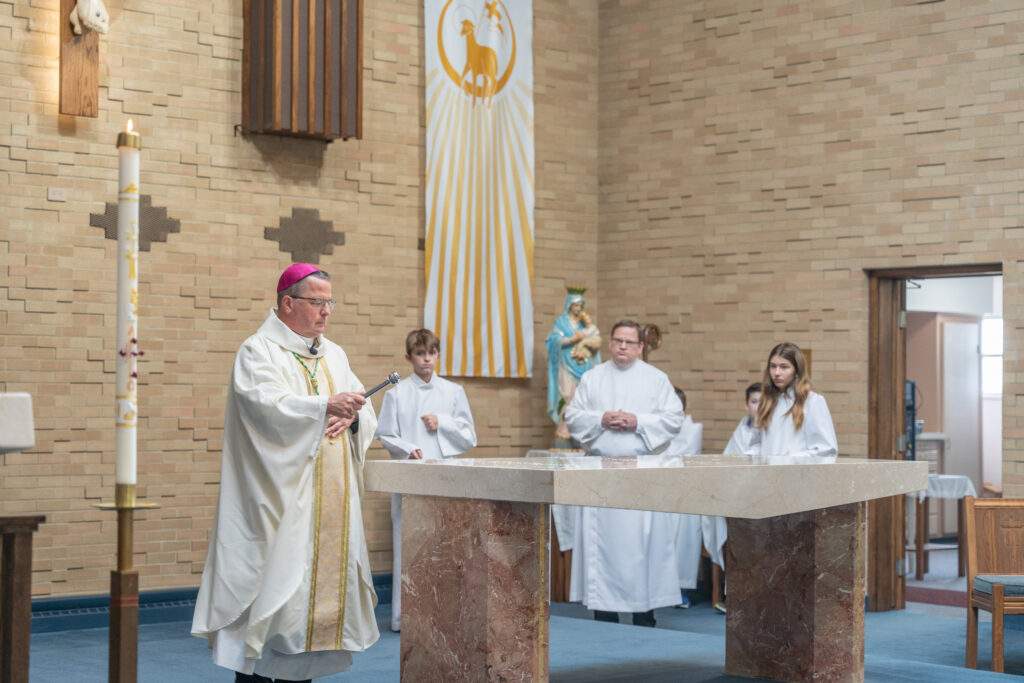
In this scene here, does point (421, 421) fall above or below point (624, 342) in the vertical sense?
below

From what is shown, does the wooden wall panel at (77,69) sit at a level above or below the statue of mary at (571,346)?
above

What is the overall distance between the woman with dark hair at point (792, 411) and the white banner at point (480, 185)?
2.81 m

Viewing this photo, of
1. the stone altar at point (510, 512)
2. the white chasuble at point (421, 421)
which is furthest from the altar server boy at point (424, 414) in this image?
the stone altar at point (510, 512)

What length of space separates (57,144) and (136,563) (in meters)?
2.68

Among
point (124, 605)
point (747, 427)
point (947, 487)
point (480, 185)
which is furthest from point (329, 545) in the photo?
point (947, 487)

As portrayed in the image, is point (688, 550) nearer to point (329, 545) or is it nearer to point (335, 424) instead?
point (329, 545)

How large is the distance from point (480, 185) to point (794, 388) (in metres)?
3.35

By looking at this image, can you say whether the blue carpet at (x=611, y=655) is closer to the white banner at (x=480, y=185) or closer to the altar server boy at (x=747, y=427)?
the altar server boy at (x=747, y=427)

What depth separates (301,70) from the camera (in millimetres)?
9148

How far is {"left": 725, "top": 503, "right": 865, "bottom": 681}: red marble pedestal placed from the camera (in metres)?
5.59

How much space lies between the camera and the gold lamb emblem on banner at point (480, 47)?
10.2 m

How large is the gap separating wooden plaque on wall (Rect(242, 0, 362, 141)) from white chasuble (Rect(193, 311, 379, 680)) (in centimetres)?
431

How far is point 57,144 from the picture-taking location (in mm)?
8273

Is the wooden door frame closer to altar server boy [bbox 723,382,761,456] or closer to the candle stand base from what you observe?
altar server boy [bbox 723,382,761,456]
